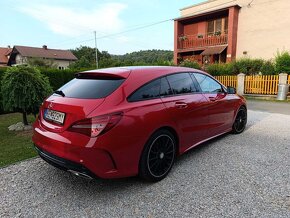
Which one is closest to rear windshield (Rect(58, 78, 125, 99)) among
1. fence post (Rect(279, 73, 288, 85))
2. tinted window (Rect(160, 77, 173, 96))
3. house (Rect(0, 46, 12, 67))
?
tinted window (Rect(160, 77, 173, 96))

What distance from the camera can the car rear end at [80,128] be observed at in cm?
270

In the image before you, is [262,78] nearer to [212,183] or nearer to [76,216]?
[212,183]

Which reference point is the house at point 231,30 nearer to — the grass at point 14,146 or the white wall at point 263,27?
the white wall at point 263,27

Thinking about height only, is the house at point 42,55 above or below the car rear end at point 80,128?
above

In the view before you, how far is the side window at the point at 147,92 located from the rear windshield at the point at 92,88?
0.26 meters

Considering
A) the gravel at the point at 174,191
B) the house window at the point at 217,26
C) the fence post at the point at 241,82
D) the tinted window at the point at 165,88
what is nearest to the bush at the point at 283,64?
the fence post at the point at 241,82

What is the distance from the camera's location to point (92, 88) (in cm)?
321

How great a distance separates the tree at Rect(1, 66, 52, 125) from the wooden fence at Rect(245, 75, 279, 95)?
1266 cm

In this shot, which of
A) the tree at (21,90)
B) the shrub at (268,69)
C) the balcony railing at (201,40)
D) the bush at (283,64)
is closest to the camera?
the tree at (21,90)

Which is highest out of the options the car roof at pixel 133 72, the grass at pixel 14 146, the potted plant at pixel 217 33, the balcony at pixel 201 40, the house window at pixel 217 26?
the house window at pixel 217 26

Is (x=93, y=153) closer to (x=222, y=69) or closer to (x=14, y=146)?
(x=14, y=146)

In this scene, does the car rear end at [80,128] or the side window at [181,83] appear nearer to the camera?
the car rear end at [80,128]

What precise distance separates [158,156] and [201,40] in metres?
21.7

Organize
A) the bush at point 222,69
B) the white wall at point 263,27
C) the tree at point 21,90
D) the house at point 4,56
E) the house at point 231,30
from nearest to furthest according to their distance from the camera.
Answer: the tree at point 21,90 → the bush at point 222,69 → the white wall at point 263,27 → the house at point 231,30 → the house at point 4,56
